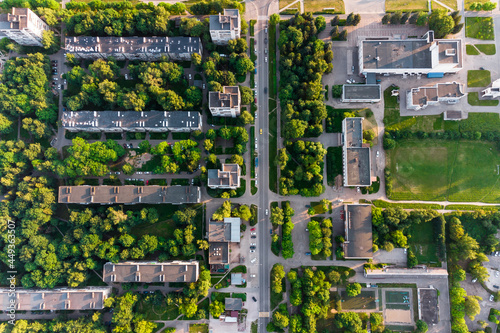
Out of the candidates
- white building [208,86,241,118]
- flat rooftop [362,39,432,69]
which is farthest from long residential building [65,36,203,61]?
flat rooftop [362,39,432,69]

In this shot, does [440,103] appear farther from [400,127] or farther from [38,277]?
[38,277]

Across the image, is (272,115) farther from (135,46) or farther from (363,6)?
(363,6)

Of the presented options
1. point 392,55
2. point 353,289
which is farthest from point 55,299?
point 392,55

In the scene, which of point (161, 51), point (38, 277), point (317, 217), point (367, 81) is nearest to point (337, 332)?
point (317, 217)

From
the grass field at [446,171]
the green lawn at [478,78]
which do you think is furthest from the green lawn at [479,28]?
the grass field at [446,171]

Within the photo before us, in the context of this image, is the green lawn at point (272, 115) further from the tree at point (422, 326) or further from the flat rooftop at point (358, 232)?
the tree at point (422, 326)
